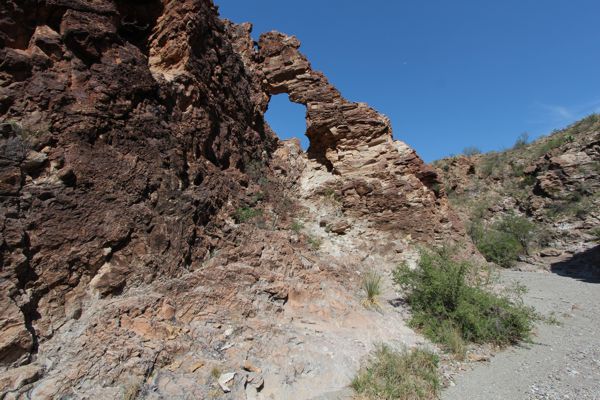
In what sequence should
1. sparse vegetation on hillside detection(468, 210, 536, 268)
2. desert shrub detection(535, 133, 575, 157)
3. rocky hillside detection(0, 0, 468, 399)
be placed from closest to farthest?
rocky hillside detection(0, 0, 468, 399)
sparse vegetation on hillside detection(468, 210, 536, 268)
desert shrub detection(535, 133, 575, 157)

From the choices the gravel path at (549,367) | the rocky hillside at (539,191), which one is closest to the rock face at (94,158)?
the gravel path at (549,367)

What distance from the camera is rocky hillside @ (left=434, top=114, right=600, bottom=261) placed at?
59.9 feet

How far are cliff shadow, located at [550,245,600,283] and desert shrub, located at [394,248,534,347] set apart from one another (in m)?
8.01

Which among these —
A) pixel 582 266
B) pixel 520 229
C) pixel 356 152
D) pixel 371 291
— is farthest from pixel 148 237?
pixel 520 229

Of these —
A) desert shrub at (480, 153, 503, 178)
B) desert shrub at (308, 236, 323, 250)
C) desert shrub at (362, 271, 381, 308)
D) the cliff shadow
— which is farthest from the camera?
desert shrub at (480, 153, 503, 178)

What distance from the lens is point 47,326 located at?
13.7ft

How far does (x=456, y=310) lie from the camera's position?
6.82 metres

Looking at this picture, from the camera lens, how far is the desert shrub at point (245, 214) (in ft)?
24.3

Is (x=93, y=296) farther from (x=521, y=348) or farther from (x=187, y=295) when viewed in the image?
(x=521, y=348)

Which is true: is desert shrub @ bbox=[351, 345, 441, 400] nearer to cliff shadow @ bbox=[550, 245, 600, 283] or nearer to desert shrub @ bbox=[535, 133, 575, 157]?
cliff shadow @ bbox=[550, 245, 600, 283]

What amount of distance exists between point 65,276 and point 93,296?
0.44m

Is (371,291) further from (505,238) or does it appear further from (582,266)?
(505,238)

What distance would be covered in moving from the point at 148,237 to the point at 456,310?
5.84 m

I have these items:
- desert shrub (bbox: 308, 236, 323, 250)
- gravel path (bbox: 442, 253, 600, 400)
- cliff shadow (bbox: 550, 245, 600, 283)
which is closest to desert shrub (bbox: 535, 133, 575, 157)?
cliff shadow (bbox: 550, 245, 600, 283)
